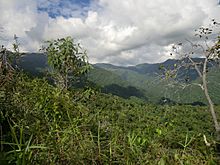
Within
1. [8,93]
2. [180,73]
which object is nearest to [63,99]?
[8,93]

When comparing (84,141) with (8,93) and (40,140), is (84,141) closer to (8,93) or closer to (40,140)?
(40,140)

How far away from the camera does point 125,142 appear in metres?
2.92

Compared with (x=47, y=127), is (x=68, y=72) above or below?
above

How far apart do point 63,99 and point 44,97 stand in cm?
28

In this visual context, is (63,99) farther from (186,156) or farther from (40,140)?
(186,156)

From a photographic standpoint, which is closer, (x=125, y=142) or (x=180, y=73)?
(x=125, y=142)

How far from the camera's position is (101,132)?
10.9 feet

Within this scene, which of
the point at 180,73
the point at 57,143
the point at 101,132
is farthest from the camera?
the point at 180,73

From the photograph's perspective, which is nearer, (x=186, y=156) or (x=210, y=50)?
(x=186, y=156)

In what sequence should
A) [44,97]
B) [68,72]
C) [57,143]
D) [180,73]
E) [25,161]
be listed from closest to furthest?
[25,161] < [57,143] < [44,97] < [68,72] < [180,73]

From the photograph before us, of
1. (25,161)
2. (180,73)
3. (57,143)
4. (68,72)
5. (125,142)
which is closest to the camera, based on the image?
(25,161)

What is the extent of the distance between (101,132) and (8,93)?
1048 mm

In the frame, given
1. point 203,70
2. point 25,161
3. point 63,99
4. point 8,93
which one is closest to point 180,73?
point 203,70

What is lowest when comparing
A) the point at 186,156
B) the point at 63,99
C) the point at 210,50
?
the point at 186,156
